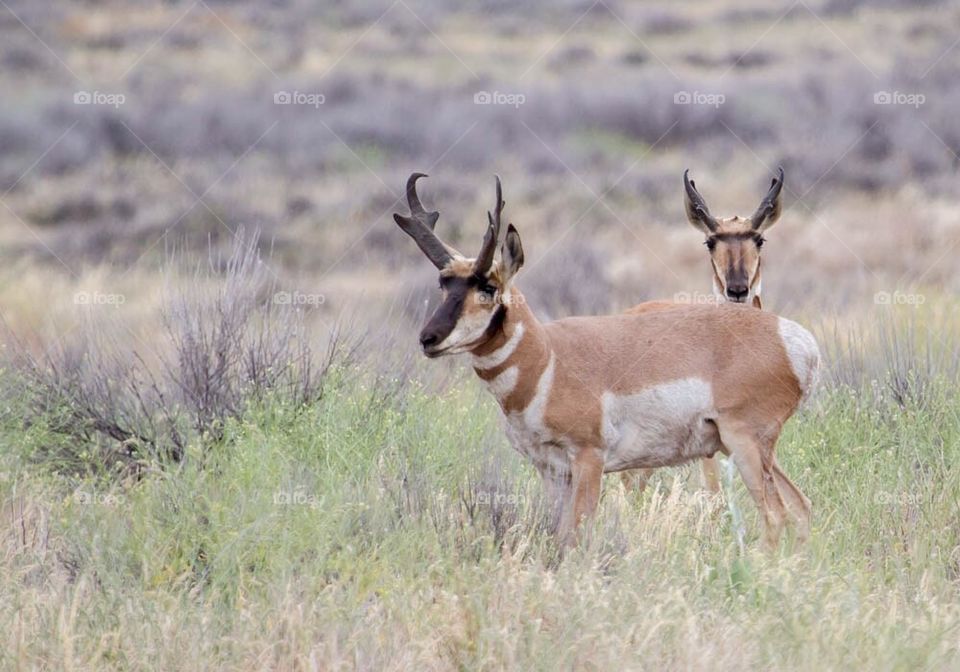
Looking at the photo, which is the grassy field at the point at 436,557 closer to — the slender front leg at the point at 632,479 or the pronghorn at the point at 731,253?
the slender front leg at the point at 632,479

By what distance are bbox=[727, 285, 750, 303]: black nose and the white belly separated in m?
1.77

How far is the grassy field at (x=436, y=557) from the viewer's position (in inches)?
225

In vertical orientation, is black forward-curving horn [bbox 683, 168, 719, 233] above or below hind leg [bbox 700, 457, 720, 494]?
above

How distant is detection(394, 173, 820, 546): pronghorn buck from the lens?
25.0ft

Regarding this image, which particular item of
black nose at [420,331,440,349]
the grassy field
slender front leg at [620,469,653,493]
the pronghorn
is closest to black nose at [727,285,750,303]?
the pronghorn

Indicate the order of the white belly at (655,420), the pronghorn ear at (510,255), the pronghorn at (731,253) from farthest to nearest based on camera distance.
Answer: the pronghorn at (731,253) < the white belly at (655,420) < the pronghorn ear at (510,255)

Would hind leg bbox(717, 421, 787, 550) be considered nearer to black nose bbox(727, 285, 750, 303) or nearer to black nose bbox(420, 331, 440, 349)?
black nose bbox(420, 331, 440, 349)

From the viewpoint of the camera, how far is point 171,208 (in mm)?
26688

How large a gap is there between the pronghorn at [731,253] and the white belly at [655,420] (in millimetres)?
1324

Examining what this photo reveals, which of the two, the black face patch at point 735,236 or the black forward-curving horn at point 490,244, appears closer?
the black forward-curving horn at point 490,244

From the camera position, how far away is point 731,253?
31.8 feet

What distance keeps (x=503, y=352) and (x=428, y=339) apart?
0.59 metres

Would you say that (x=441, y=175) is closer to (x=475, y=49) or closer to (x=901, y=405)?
(x=475, y=49)

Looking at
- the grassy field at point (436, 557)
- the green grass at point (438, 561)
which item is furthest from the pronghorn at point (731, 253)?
the green grass at point (438, 561)
